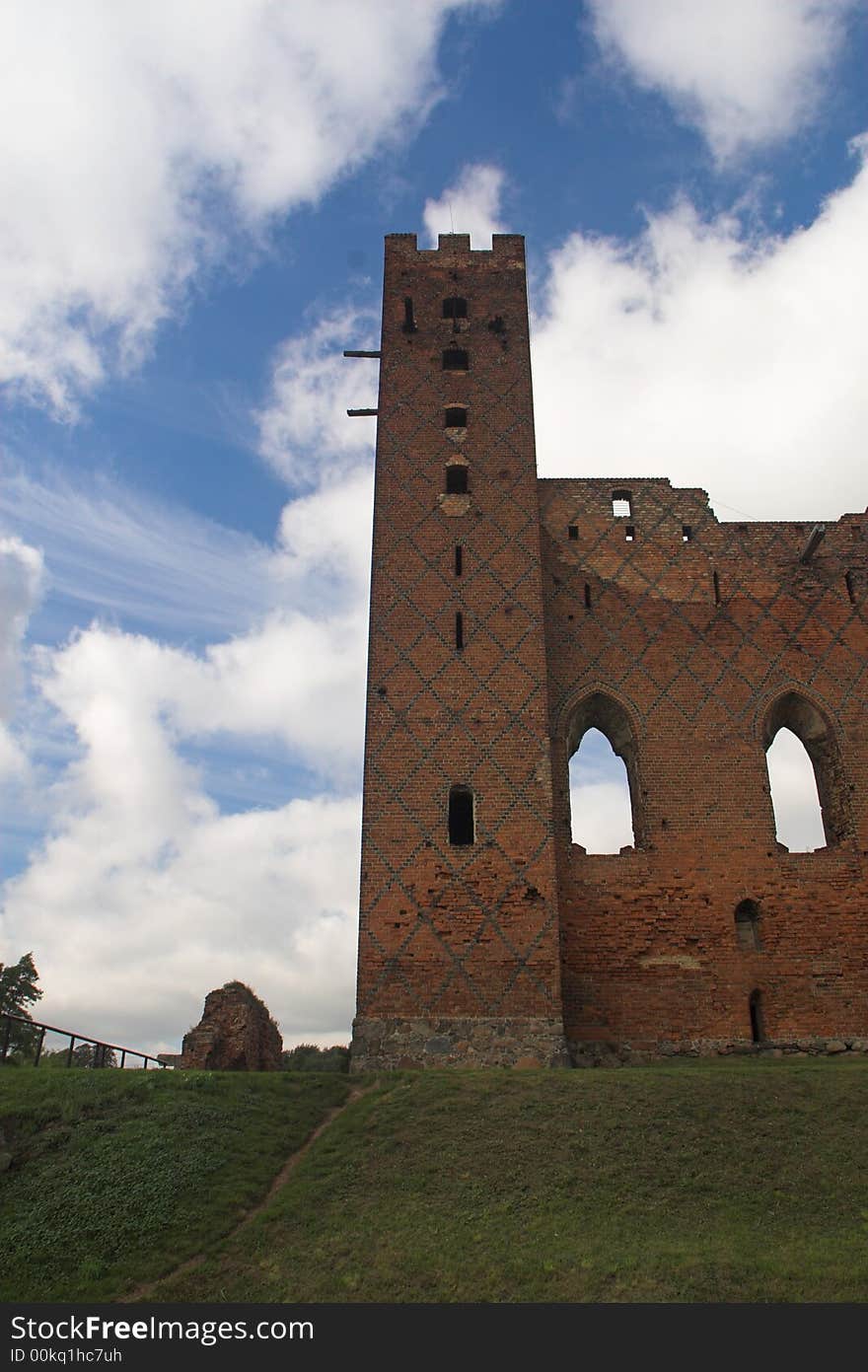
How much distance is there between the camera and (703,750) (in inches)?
723

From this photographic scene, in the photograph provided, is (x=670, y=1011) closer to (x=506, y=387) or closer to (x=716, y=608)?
(x=716, y=608)

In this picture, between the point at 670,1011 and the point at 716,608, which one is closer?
the point at 670,1011

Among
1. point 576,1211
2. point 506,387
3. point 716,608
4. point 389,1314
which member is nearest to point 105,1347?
point 389,1314

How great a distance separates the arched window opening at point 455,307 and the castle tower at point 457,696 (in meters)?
0.04

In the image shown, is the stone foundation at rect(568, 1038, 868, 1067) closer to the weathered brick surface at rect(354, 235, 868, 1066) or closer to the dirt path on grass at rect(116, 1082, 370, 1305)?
the weathered brick surface at rect(354, 235, 868, 1066)

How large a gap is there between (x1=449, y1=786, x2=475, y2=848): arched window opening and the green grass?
4702 mm

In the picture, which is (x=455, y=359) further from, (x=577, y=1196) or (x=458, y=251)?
(x=577, y=1196)

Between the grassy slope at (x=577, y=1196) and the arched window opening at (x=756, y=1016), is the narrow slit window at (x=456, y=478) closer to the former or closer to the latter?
the arched window opening at (x=756, y=1016)

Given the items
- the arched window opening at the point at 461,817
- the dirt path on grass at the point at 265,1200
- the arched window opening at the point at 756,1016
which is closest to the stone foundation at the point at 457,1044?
the dirt path on grass at the point at 265,1200

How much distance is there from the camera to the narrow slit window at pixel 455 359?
70.5 feet

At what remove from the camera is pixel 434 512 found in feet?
64.4

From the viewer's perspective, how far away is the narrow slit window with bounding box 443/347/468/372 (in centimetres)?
2148

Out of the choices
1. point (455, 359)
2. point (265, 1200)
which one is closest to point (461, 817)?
point (265, 1200)

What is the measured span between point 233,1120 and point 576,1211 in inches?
185
